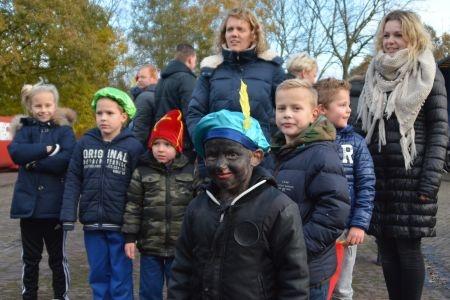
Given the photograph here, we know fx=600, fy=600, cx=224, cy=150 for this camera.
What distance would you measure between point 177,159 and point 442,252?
439 centimetres

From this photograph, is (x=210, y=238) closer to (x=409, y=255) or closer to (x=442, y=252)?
(x=409, y=255)

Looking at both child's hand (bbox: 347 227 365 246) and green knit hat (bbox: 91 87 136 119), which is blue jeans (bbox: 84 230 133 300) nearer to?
green knit hat (bbox: 91 87 136 119)

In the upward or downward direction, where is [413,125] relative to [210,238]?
upward

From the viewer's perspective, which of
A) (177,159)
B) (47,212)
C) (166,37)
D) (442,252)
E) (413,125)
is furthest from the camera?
(166,37)

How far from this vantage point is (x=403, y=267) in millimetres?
3893

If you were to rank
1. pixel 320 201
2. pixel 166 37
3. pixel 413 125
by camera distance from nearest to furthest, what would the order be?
1. pixel 320 201
2. pixel 413 125
3. pixel 166 37

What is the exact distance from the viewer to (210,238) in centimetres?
251

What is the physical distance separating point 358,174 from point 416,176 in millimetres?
408

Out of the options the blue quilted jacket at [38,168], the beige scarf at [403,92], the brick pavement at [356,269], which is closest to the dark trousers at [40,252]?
the blue quilted jacket at [38,168]

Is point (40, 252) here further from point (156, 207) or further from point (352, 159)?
point (352, 159)

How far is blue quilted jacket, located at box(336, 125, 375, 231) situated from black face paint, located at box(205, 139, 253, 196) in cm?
125

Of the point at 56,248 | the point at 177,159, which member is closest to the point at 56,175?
the point at 56,248

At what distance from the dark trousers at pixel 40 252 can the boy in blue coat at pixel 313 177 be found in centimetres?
245

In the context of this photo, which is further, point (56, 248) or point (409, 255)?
point (56, 248)
